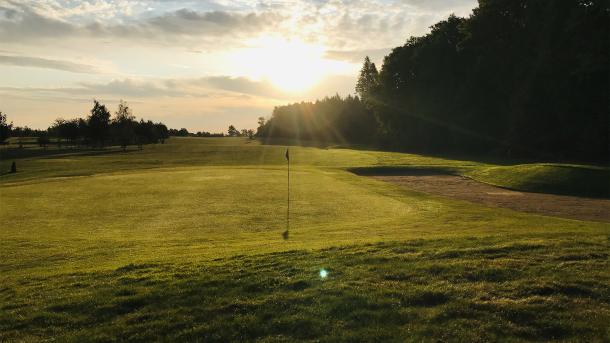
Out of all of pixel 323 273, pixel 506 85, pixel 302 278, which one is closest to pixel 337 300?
pixel 302 278

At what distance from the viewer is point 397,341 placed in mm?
9164

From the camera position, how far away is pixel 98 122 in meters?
120

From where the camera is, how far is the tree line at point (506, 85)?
69.1 meters

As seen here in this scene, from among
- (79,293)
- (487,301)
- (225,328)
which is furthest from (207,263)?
(487,301)

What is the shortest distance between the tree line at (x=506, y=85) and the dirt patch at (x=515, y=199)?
3363 cm

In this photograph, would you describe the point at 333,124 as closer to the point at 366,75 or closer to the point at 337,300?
the point at 366,75

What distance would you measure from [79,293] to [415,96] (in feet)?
325

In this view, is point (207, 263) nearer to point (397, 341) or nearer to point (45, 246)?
point (397, 341)

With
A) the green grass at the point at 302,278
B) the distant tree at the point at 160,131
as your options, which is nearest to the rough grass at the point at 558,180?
the green grass at the point at 302,278

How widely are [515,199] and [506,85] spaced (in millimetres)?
57566

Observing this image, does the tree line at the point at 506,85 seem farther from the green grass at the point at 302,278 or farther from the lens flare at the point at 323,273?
the lens flare at the point at 323,273

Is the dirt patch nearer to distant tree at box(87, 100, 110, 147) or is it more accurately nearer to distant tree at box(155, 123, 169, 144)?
distant tree at box(87, 100, 110, 147)

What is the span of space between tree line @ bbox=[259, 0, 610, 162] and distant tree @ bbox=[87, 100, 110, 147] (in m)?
66.8

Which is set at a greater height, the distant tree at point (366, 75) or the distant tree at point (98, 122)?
the distant tree at point (366, 75)
